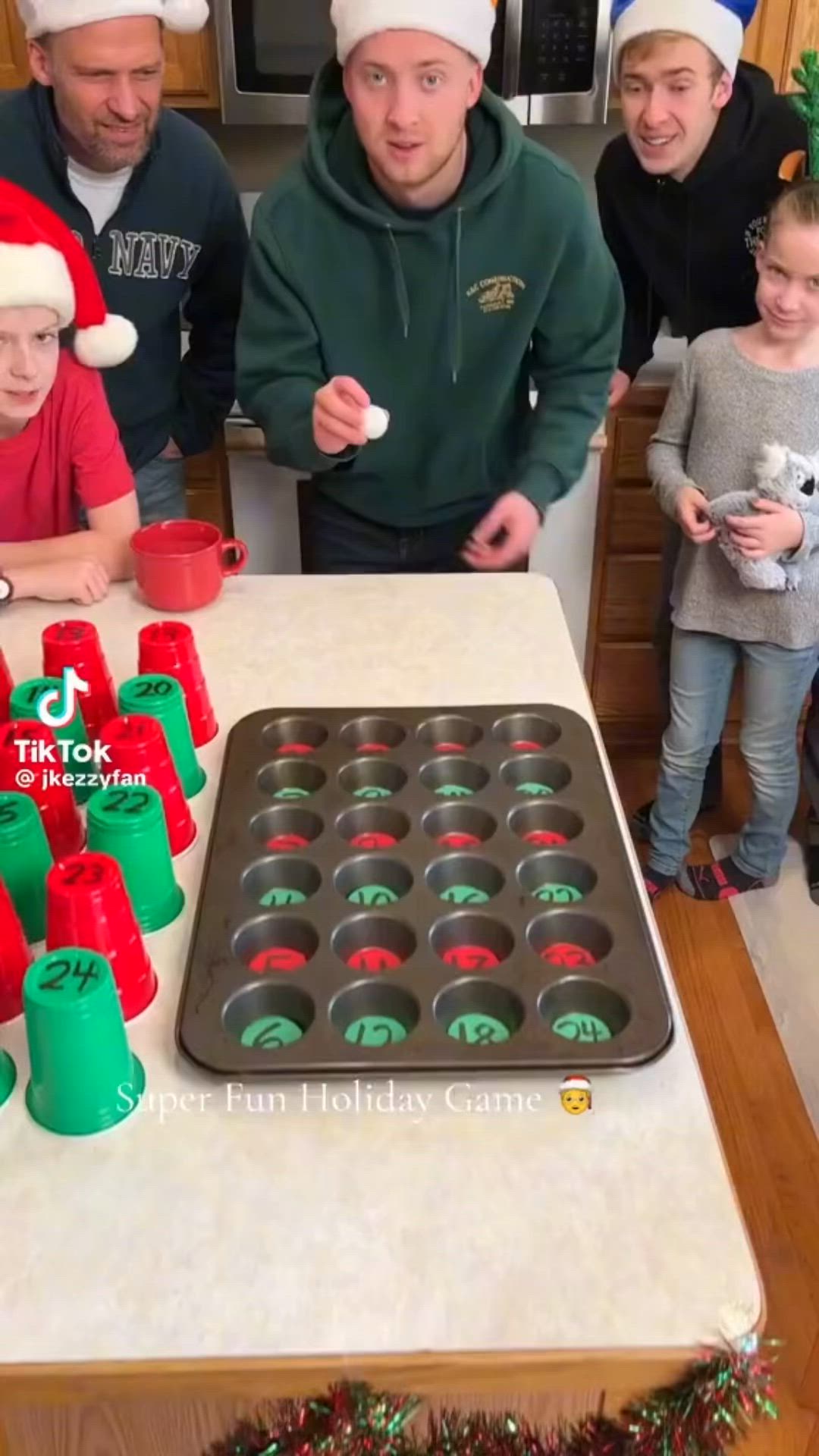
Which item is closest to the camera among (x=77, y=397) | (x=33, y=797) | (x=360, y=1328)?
(x=360, y=1328)

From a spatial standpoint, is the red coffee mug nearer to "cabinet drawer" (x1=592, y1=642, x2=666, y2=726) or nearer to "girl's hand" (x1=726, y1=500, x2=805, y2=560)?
"girl's hand" (x1=726, y1=500, x2=805, y2=560)

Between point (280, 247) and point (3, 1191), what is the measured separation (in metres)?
1.14

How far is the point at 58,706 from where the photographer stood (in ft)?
3.05

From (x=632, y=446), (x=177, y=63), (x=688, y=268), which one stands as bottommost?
(x=632, y=446)

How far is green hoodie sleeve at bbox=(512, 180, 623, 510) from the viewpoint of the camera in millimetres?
1456

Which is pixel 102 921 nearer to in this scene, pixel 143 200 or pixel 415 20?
pixel 415 20

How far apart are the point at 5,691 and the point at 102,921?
382 millimetres

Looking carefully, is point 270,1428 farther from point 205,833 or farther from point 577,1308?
point 205,833

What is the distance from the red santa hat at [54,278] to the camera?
1.23m

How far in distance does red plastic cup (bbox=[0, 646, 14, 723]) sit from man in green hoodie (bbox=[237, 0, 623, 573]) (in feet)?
1.71

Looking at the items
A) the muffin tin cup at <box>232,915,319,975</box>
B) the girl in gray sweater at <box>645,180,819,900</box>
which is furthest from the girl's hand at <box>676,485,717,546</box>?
the muffin tin cup at <box>232,915,319,975</box>

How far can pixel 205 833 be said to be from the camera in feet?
2.90

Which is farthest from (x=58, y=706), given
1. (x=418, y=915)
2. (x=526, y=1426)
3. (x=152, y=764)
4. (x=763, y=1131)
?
(x=763, y=1131)

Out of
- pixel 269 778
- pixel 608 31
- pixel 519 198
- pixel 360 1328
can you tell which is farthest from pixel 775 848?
pixel 360 1328
